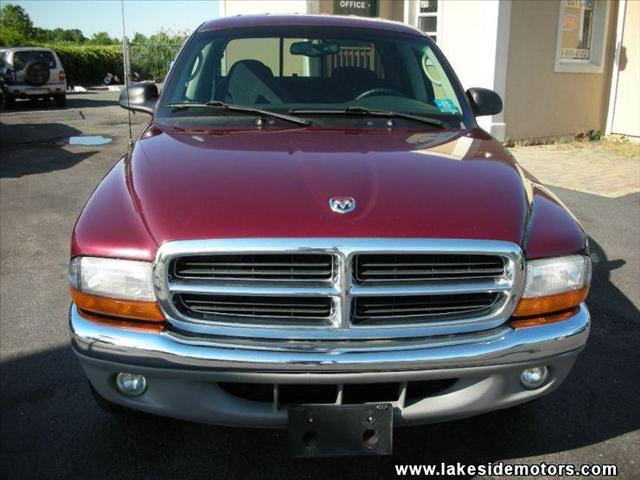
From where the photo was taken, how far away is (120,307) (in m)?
2.23

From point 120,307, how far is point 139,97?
2.03m

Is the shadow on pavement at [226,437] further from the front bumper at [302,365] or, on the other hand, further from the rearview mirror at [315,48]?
the rearview mirror at [315,48]

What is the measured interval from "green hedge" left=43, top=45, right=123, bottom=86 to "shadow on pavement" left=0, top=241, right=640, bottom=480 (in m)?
31.7

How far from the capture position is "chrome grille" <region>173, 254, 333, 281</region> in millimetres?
2166

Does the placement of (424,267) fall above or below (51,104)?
above

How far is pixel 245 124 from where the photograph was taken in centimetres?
318

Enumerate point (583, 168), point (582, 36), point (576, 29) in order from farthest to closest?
1. point (582, 36)
2. point (576, 29)
3. point (583, 168)

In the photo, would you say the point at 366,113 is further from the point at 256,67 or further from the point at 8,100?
the point at 8,100

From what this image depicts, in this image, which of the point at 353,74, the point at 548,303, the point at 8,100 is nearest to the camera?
the point at 548,303

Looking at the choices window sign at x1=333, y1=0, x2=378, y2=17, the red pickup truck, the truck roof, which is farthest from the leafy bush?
the red pickup truck

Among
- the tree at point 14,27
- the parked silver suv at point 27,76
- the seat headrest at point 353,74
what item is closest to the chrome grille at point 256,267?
the seat headrest at point 353,74

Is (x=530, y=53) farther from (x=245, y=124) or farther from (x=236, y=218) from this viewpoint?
(x=236, y=218)

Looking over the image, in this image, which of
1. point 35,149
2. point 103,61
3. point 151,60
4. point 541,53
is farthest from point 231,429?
point 103,61

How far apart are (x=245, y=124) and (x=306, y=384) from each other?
1.51 meters
